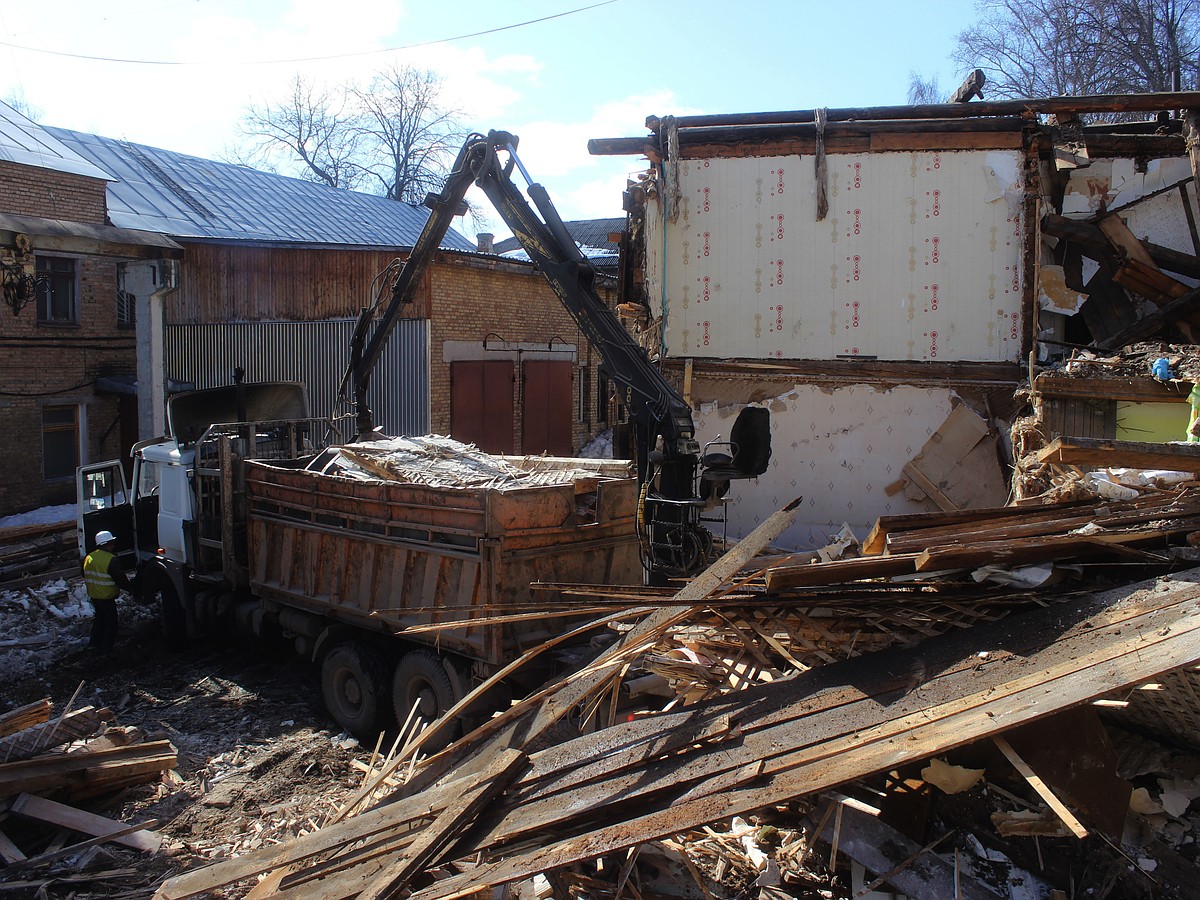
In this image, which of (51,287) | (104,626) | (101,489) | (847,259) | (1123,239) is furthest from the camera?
(51,287)

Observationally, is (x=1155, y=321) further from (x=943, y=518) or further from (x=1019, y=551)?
(x=1019, y=551)

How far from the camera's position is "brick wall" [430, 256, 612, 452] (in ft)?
65.3

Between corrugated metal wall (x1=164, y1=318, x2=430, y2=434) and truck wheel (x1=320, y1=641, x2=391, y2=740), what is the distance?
34.8 ft

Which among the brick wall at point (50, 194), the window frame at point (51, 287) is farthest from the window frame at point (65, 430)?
the brick wall at point (50, 194)

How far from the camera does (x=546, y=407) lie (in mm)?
23609

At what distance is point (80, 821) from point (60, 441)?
564 inches

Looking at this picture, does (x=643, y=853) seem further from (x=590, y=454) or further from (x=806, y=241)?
(x=590, y=454)

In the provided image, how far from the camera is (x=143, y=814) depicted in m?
6.50

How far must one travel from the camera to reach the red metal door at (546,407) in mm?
22938

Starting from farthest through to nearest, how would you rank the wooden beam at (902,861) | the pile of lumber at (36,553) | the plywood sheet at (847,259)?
the pile of lumber at (36,553) → the plywood sheet at (847,259) → the wooden beam at (902,861)

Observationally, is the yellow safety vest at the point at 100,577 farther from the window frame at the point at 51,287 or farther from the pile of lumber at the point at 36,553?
the window frame at the point at 51,287

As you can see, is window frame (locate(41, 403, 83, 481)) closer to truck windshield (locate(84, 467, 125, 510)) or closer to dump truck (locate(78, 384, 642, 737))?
truck windshield (locate(84, 467, 125, 510))

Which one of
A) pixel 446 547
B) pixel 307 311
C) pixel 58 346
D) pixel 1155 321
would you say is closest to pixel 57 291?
pixel 58 346

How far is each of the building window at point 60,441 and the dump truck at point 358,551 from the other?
26.0 ft
